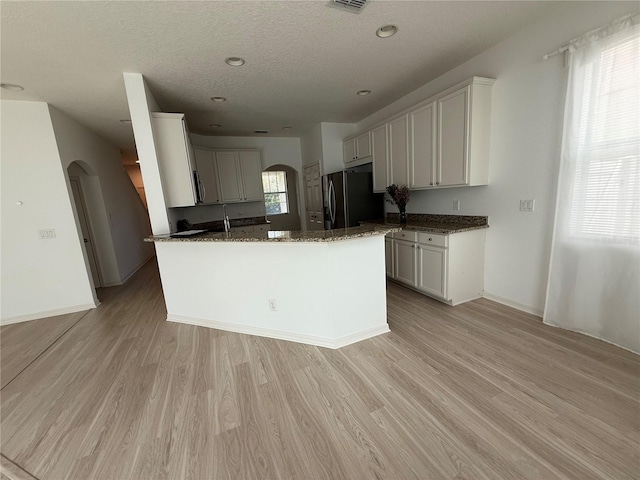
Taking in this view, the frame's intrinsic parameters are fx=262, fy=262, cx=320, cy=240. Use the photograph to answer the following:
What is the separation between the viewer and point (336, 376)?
2.00m

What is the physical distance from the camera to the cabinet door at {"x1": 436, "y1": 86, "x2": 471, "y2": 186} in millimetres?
2797

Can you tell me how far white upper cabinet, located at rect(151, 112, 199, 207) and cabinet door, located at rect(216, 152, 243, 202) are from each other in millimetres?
2260

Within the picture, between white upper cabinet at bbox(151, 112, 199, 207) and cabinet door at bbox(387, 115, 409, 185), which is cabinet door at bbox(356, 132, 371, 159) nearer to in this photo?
cabinet door at bbox(387, 115, 409, 185)

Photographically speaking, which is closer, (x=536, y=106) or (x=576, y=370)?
(x=576, y=370)

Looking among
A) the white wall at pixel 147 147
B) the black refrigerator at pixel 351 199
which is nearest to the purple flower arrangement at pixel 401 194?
the black refrigerator at pixel 351 199

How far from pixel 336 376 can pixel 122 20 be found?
3029 mm

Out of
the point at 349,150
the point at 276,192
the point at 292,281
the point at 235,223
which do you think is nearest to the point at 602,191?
the point at 292,281

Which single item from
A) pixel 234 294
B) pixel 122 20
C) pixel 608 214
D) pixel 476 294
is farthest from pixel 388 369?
pixel 122 20

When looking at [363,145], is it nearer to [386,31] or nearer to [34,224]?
[386,31]

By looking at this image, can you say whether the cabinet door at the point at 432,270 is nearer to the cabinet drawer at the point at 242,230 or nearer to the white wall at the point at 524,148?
the white wall at the point at 524,148

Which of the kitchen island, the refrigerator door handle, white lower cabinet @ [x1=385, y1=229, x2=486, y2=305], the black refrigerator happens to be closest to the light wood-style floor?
the kitchen island

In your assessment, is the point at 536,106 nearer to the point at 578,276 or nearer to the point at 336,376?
the point at 578,276

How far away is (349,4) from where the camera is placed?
1871mm

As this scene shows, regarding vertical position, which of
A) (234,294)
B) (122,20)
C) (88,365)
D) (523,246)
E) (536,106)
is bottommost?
(88,365)
